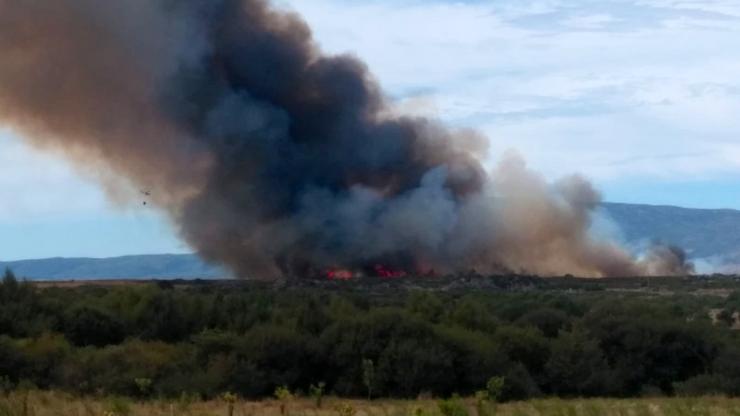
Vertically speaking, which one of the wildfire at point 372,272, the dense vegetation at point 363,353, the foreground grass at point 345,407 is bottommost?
the foreground grass at point 345,407

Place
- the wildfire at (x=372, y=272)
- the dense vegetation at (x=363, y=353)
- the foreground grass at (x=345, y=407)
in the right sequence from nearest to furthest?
1. the foreground grass at (x=345, y=407)
2. the dense vegetation at (x=363, y=353)
3. the wildfire at (x=372, y=272)

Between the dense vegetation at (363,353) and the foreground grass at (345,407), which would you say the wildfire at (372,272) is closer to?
the dense vegetation at (363,353)

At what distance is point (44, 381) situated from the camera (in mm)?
26406

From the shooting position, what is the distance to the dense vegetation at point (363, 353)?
26.0m

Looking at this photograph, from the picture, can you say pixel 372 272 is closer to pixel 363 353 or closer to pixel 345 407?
pixel 363 353

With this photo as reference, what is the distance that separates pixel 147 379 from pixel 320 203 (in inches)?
2061

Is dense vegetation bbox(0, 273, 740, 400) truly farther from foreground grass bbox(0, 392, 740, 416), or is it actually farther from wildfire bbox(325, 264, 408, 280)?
wildfire bbox(325, 264, 408, 280)

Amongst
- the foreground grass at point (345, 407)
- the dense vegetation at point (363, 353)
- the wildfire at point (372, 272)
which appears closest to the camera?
the foreground grass at point (345, 407)

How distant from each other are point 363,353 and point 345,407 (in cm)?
758

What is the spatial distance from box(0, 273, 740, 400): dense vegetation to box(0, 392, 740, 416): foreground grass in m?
1.64

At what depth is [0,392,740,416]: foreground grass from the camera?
19641 millimetres

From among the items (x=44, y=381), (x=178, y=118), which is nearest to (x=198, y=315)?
(x=44, y=381)

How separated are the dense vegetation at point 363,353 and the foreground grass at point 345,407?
1.64 metres

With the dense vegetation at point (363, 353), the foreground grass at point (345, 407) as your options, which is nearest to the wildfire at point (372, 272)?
the dense vegetation at point (363, 353)
